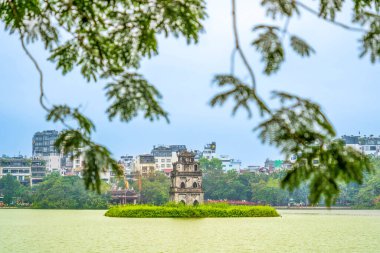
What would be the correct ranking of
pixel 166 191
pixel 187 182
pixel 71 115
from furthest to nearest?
pixel 166 191, pixel 187 182, pixel 71 115

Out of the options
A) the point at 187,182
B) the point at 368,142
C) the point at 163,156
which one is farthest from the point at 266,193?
the point at 368,142

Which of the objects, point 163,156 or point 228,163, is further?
point 228,163

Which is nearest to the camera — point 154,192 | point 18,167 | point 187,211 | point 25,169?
point 187,211

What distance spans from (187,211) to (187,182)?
3.36 metres

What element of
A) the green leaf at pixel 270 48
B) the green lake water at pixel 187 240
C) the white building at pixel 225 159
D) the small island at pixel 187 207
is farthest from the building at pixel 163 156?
the green leaf at pixel 270 48

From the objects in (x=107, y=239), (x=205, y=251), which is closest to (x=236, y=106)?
(x=205, y=251)

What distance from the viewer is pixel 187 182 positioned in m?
36.8

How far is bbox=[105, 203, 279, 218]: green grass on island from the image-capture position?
1328 inches

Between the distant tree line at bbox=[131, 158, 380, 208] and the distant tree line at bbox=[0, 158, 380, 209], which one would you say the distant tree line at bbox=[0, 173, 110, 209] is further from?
the distant tree line at bbox=[131, 158, 380, 208]

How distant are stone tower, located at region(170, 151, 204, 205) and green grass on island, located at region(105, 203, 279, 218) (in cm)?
172

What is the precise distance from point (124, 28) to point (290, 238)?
17213 mm

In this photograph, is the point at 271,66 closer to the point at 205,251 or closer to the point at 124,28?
the point at 124,28

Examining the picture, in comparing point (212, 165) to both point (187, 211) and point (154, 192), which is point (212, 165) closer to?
point (154, 192)

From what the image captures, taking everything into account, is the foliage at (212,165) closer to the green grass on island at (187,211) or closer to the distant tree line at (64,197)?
the distant tree line at (64,197)
